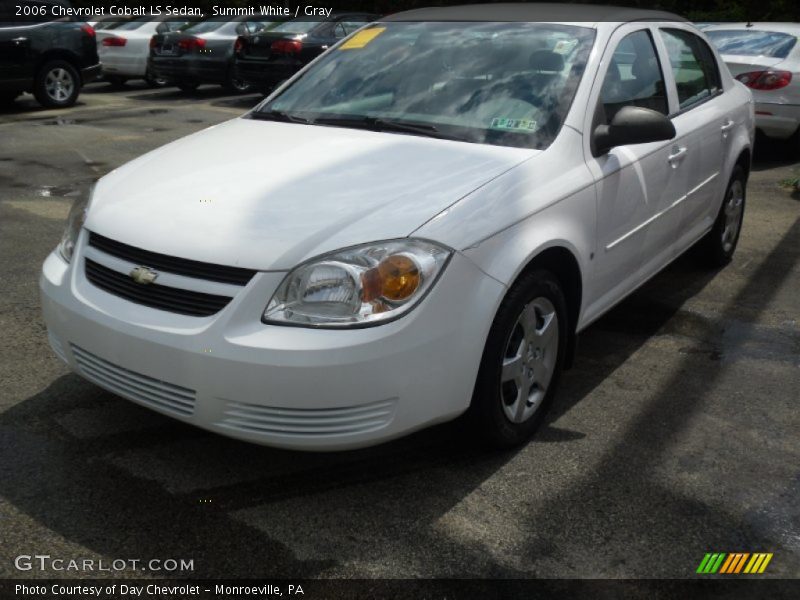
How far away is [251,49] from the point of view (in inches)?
558

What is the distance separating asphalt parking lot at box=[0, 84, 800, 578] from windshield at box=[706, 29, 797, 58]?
5713 millimetres

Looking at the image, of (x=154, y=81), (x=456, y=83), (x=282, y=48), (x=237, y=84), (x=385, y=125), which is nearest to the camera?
(x=385, y=125)

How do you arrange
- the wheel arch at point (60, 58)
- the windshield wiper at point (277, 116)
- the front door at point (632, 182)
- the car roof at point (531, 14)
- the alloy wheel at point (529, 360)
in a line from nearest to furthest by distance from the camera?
1. the alloy wheel at point (529, 360)
2. the front door at point (632, 182)
3. the windshield wiper at point (277, 116)
4. the car roof at point (531, 14)
5. the wheel arch at point (60, 58)

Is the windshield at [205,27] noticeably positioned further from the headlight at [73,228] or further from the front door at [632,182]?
the headlight at [73,228]

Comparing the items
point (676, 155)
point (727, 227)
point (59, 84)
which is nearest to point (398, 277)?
point (676, 155)

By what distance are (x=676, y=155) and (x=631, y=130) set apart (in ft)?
3.00

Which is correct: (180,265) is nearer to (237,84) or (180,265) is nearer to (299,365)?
(299,365)

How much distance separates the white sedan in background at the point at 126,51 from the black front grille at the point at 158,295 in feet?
45.4

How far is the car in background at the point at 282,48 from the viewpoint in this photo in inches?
545

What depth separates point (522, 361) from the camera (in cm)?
340

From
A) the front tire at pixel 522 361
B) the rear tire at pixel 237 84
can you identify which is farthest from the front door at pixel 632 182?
the rear tire at pixel 237 84

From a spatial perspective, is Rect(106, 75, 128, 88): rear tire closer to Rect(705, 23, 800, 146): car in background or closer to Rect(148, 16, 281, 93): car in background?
Rect(148, 16, 281, 93): car in background

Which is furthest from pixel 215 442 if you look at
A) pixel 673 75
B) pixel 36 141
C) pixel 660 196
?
pixel 36 141

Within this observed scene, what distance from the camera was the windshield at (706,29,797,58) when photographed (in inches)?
370
